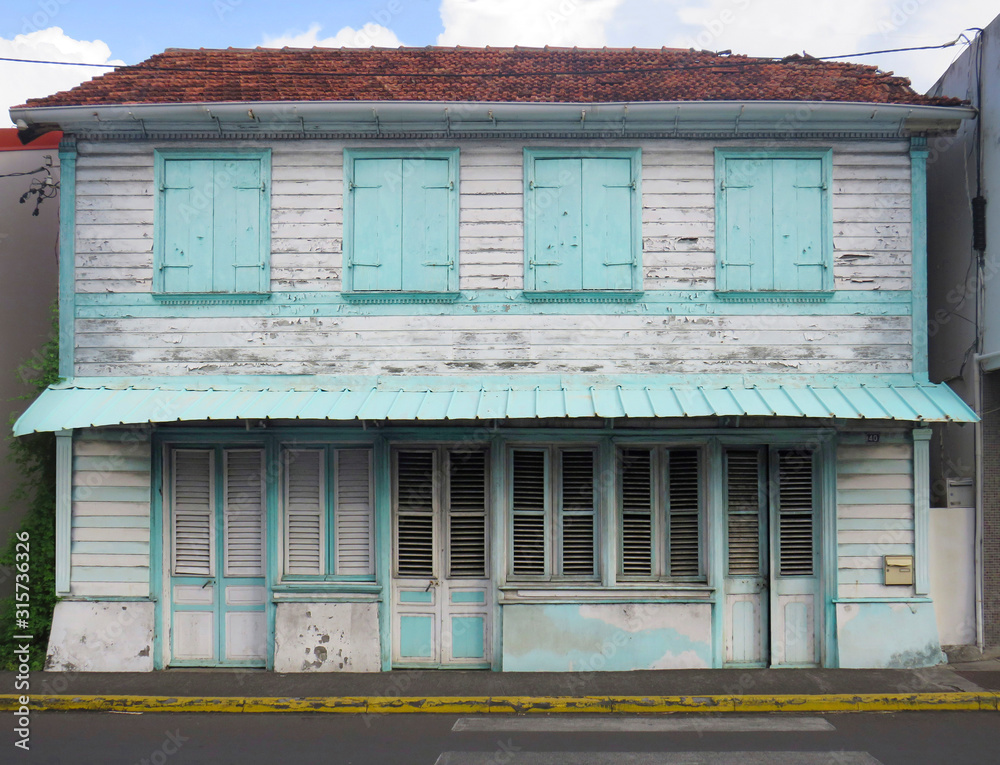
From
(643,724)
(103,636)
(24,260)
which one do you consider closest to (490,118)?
(643,724)

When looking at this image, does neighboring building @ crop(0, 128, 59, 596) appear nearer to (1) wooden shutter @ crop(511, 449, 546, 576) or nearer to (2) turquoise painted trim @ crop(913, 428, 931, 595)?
(1) wooden shutter @ crop(511, 449, 546, 576)

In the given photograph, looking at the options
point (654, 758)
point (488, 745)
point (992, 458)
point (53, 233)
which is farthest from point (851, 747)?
point (53, 233)

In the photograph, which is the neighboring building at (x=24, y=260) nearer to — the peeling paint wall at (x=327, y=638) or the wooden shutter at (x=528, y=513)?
the peeling paint wall at (x=327, y=638)

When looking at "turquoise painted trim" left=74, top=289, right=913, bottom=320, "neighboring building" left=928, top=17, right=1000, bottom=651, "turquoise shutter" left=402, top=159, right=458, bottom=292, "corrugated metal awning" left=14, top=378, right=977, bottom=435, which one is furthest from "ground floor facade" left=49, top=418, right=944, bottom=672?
"turquoise shutter" left=402, top=159, right=458, bottom=292

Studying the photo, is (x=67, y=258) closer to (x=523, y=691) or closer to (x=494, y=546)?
(x=494, y=546)

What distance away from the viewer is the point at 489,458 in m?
7.92

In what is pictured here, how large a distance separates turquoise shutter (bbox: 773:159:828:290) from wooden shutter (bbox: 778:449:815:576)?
1.90 metres

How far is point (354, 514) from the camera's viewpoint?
7949mm

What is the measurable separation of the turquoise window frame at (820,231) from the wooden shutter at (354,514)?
170 inches

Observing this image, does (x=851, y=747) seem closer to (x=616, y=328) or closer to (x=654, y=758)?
(x=654, y=758)

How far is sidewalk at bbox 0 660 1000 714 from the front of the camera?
6680mm

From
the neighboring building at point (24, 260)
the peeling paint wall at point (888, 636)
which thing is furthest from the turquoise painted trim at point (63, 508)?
the peeling paint wall at point (888, 636)

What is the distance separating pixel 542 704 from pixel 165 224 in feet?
20.7

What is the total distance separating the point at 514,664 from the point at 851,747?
3190mm
